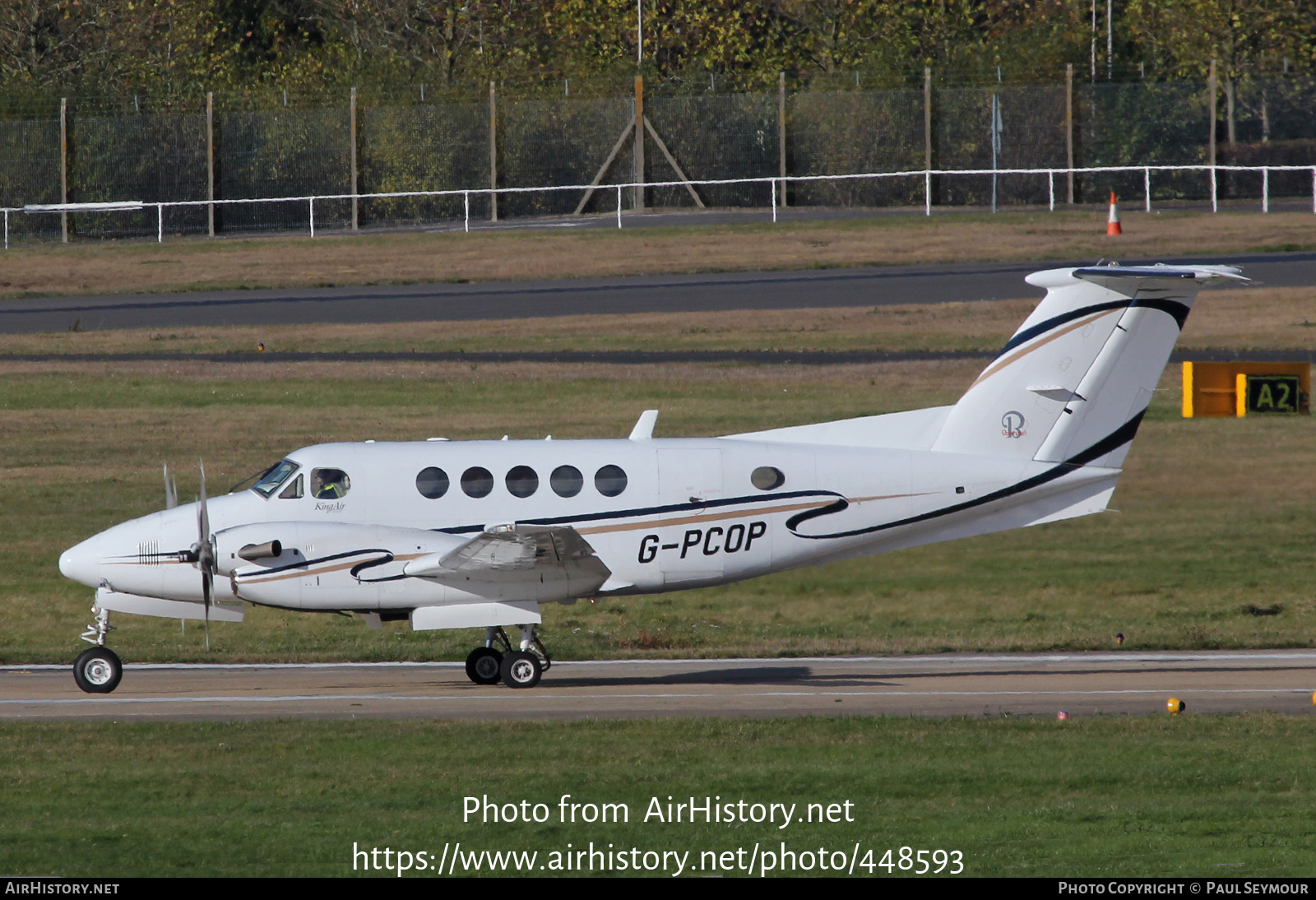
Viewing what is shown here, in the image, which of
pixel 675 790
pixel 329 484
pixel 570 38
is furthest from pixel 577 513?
pixel 570 38

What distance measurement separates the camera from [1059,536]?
2541cm

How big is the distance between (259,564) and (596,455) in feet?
12.8

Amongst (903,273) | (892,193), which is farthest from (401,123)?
(903,273)

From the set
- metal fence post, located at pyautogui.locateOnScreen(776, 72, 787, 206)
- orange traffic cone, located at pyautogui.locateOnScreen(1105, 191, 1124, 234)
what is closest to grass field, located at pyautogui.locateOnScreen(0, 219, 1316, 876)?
orange traffic cone, located at pyautogui.locateOnScreen(1105, 191, 1124, 234)

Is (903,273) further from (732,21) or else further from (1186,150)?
(732,21)

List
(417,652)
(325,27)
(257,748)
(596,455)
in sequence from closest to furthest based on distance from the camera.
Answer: (257,748) < (596,455) < (417,652) < (325,27)

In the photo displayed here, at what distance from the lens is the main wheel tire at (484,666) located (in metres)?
18.7

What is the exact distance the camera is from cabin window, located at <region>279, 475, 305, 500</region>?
1805cm

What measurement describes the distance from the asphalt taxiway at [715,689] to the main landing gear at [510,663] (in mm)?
162

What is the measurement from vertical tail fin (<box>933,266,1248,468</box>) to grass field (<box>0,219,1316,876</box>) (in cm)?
296

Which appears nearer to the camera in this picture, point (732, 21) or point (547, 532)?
point (547, 532)

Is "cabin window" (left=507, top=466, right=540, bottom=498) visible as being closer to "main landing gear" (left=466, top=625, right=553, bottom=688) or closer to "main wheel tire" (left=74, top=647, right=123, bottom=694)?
"main landing gear" (left=466, top=625, right=553, bottom=688)

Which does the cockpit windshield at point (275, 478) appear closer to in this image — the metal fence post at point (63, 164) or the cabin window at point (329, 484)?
the cabin window at point (329, 484)

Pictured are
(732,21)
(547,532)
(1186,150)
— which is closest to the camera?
(547,532)
